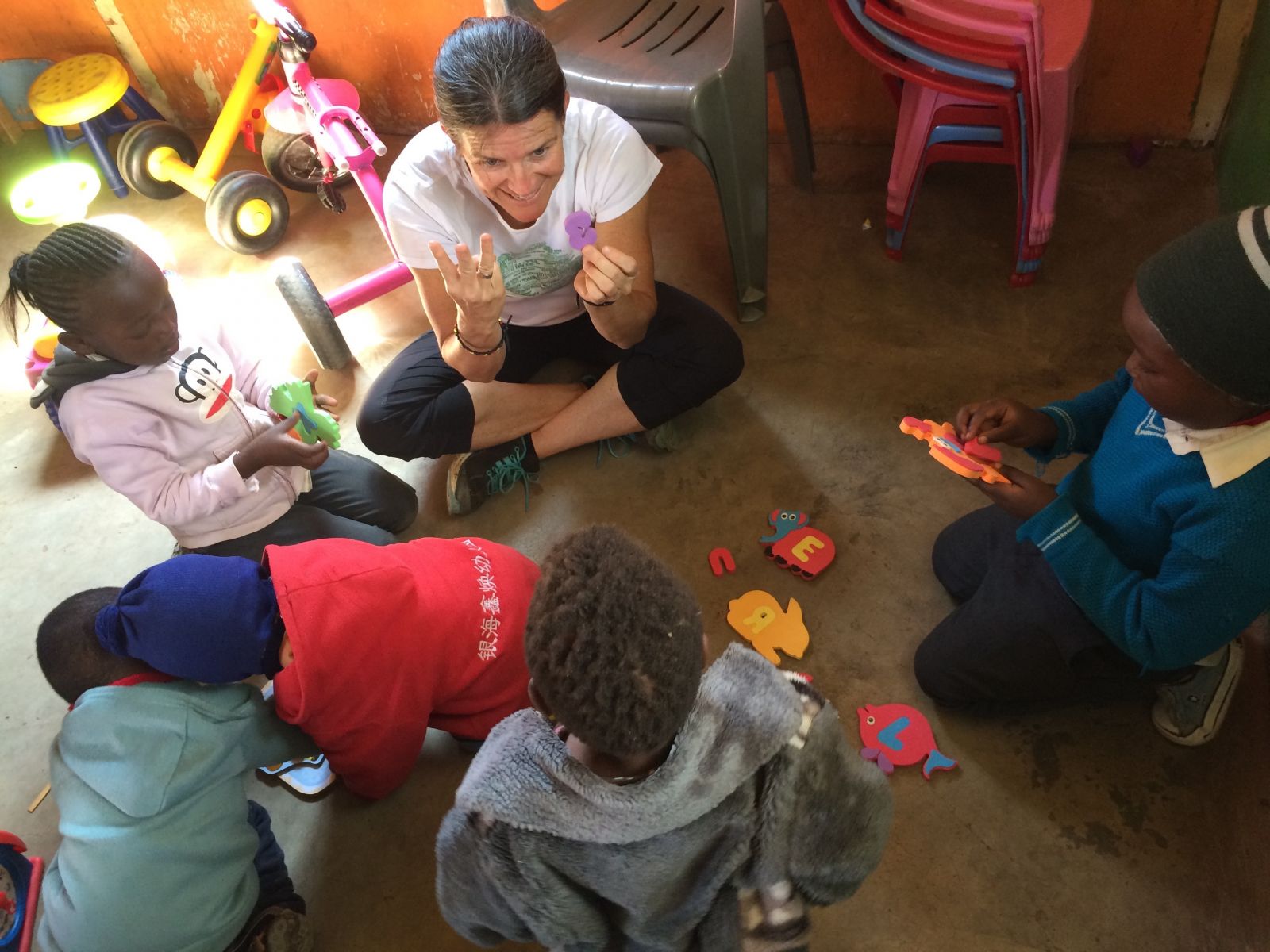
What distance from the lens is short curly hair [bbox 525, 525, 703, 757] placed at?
724 mm

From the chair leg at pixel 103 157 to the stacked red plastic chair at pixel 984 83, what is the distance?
7.53 feet

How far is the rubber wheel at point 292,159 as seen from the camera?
2611mm

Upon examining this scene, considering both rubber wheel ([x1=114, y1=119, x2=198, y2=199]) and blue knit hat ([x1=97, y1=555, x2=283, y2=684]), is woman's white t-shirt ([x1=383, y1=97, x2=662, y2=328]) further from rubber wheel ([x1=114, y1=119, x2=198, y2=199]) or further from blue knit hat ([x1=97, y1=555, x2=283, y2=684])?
rubber wheel ([x1=114, y1=119, x2=198, y2=199])

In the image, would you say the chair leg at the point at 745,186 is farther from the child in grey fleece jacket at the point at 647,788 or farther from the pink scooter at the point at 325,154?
the child in grey fleece jacket at the point at 647,788

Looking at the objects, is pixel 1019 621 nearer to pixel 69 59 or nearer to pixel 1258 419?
pixel 1258 419

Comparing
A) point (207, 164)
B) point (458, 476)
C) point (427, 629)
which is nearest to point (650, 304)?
point (458, 476)

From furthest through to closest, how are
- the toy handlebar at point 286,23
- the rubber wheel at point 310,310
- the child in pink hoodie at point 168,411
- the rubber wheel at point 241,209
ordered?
the rubber wheel at point 241,209 → the toy handlebar at point 286,23 → the rubber wheel at point 310,310 → the child in pink hoodie at point 168,411

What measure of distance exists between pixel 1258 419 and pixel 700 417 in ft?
3.81

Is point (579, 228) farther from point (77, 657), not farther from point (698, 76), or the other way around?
point (77, 657)

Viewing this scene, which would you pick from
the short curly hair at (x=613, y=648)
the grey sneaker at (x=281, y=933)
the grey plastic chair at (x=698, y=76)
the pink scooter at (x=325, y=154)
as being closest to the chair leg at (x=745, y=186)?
the grey plastic chair at (x=698, y=76)

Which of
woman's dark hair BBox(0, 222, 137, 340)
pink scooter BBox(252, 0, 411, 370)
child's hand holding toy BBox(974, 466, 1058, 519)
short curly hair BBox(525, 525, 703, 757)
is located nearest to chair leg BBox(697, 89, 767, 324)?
pink scooter BBox(252, 0, 411, 370)

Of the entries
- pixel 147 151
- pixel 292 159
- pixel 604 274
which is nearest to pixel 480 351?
pixel 604 274

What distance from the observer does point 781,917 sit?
3.06 ft

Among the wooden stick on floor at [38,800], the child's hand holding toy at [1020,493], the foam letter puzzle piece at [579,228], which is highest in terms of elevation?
the foam letter puzzle piece at [579,228]
